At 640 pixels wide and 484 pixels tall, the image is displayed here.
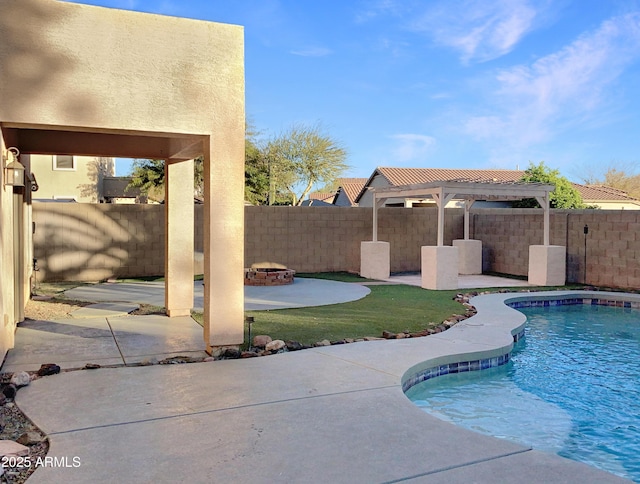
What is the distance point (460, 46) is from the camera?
26250mm

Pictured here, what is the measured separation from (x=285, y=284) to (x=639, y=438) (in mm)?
10088

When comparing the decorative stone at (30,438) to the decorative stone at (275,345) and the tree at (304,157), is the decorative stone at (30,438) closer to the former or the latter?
the decorative stone at (275,345)

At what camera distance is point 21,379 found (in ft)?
18.0

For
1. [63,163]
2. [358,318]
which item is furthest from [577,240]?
[63,163]

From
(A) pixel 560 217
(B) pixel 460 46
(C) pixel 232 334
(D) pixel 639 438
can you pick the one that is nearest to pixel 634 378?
(D) pixel 639 438

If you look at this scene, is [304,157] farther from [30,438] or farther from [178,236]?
[30,438]

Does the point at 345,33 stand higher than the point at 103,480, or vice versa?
the point at 345,33

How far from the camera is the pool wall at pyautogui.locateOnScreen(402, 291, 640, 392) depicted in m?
6.72

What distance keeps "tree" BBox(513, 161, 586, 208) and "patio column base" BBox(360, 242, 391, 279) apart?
54.3 feet

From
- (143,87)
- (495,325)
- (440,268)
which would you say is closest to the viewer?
(143,87)

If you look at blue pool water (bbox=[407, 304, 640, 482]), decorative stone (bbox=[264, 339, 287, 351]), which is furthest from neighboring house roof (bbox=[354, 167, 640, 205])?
decorative stone (bbox=[264, 339, 287, 351])

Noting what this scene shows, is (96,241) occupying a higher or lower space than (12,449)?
higher

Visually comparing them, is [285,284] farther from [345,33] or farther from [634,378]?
[345,33]

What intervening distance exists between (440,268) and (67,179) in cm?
2231
